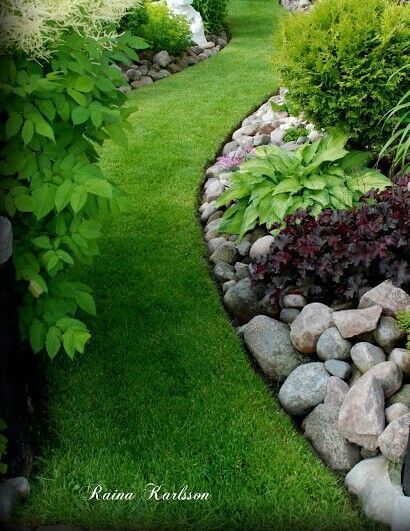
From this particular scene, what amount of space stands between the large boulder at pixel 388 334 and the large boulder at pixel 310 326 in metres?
0.23

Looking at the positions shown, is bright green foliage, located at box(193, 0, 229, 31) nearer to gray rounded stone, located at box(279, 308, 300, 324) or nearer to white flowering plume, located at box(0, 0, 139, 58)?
gray rounded stone, located at box(279, 308, 300, 324)

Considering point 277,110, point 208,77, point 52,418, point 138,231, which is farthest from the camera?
point 208,77

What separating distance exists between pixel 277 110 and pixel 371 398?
152 inches

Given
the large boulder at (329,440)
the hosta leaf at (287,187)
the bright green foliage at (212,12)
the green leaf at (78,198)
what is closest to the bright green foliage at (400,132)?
the hosta leaf at (287,187)

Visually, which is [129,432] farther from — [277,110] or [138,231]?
[277,110]

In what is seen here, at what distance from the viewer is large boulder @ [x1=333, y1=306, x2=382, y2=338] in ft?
10.6

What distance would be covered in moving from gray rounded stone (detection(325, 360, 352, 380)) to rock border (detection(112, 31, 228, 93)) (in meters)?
5.10

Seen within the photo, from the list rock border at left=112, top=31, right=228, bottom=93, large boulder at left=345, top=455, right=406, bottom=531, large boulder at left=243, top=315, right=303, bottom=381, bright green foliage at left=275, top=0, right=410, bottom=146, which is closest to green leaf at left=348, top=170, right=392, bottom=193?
bright green foliage at left=275, top=0, right=410, bottom=146

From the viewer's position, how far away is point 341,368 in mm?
3160

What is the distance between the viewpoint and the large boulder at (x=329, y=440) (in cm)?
284

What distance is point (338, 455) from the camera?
2850 mm

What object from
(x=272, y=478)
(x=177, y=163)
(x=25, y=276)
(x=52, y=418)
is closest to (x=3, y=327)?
(x=25, y=276)

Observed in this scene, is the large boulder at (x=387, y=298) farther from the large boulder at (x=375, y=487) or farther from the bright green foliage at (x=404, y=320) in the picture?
the large boulder at (x=375, y=487)

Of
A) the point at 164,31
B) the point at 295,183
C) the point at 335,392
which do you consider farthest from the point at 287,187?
the point at 164,31
